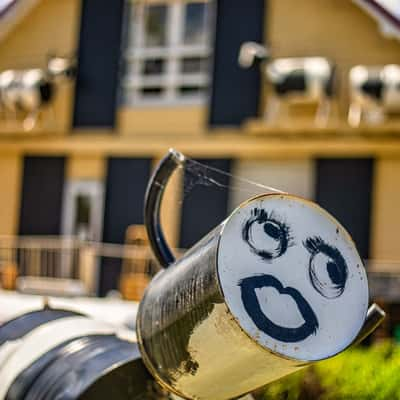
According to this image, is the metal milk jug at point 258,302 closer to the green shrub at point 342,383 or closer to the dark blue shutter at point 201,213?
the green shrub at point 342,383

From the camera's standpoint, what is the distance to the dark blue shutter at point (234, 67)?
46.5ft

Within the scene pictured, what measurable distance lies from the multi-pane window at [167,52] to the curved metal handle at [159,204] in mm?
10692

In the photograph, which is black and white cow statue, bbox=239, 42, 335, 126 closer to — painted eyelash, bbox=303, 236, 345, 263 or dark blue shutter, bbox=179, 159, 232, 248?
dark blue shutter, bbox=179, 159, 232, 248

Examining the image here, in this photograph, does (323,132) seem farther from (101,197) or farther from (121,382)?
(121,382)

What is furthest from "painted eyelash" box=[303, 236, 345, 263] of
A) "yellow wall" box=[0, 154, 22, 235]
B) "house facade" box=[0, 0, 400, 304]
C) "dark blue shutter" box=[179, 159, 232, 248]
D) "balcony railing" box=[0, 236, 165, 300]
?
"yellow wall" box=[0, 154, 22, 235]

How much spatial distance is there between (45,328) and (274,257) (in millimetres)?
1528

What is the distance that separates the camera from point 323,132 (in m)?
13.1

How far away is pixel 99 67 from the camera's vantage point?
49.9 feet

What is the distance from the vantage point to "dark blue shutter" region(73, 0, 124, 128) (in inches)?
594

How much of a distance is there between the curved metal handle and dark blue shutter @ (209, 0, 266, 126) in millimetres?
10322

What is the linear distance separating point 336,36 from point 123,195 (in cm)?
414

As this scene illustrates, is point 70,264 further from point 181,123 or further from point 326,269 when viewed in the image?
point 326,269

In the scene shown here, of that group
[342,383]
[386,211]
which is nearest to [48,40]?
[386,211]

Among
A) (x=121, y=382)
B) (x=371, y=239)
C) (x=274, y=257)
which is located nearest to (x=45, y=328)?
(x=121, y=382)
